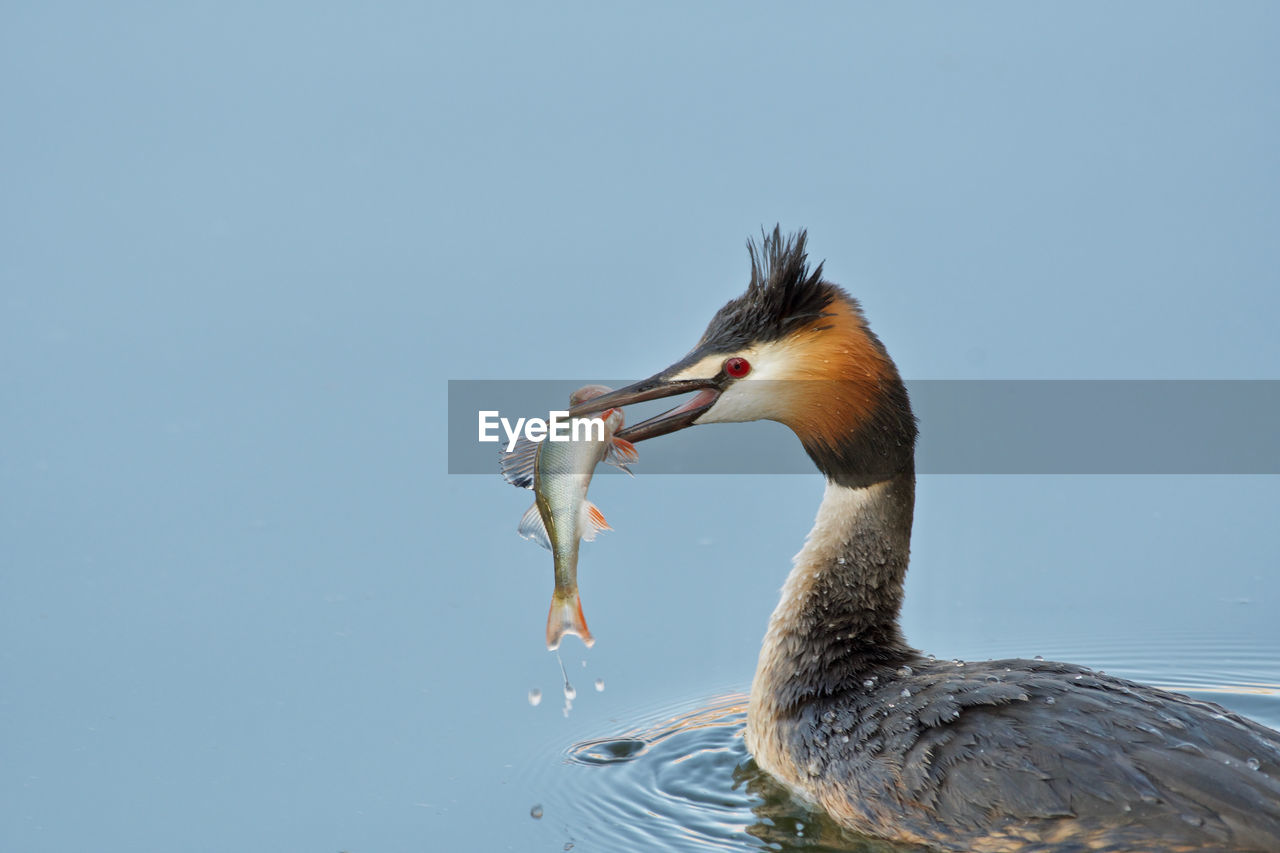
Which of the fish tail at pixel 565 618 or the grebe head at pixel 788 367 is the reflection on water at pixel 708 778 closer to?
the fish tail at pixel 565 618

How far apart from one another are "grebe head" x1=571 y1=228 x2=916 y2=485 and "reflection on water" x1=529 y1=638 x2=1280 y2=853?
3.52ft

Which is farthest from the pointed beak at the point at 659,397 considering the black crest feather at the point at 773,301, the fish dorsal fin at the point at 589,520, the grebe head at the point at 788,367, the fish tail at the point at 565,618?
the fish tail at the point at 565,618

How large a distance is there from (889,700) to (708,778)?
757mm

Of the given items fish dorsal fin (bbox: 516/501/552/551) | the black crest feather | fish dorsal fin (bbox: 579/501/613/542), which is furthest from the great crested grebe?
fish dorsal fin (bbox: 516/501/552/551)

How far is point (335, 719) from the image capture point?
5895 mm

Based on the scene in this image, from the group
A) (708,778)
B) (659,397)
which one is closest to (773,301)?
(659,397)

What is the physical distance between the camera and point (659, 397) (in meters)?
5.54

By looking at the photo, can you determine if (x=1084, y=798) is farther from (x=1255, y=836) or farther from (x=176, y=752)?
(x=176, y=752)

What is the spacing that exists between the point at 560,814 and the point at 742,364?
154cm

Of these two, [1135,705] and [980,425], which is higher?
[980,425]

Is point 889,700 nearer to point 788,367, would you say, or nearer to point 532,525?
point 788,367

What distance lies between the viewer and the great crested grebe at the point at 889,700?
181 inches

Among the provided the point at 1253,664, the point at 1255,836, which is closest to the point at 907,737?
the point at 1255,836

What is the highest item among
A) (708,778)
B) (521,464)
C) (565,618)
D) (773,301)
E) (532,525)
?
(773,301)
